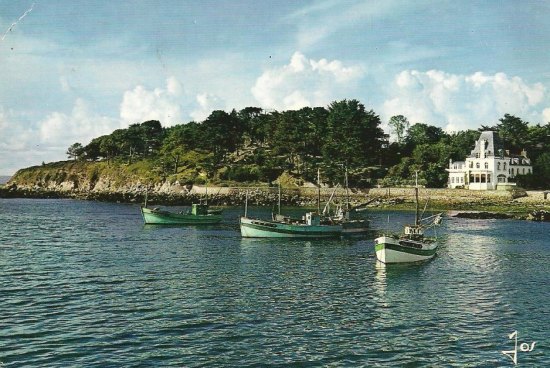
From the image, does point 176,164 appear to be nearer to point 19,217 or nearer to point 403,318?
point 19,217

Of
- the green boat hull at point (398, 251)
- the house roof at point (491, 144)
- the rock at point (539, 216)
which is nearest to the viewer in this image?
the green boat hull at point (398, 251)

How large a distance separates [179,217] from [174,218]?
92cm

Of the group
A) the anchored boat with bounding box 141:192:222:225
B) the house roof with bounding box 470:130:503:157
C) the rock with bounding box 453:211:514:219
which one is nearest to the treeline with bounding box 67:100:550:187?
the house roof with bounding box 470:130:503:157

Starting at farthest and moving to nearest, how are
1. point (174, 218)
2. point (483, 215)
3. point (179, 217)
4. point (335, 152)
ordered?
point (335, 152)
point (483, 215)
point (179, 217)
point (174, 218)

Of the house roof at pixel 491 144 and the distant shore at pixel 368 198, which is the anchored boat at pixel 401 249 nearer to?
the distant shore at pixel 368 198

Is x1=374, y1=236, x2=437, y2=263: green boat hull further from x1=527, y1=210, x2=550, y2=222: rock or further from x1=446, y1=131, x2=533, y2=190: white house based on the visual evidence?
x1=446, y1=131, x2=533, y2=190: white house

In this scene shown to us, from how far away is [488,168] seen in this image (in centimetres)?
14275

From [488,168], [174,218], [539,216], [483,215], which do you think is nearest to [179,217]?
[174,218]

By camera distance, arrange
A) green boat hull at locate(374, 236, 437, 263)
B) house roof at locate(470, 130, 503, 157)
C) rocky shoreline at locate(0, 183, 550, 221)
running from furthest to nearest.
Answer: house roof at locate(470, 130, 503, 157)
rocky shoreline at locate(0, 183, 550, 221)
green boat hull at locate(374, 236, 437, 263)

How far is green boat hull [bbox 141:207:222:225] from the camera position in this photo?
9544 centimetres

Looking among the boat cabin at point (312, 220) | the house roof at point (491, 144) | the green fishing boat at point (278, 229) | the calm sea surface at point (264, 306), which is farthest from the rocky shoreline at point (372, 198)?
the calm sea surface at point (264, 306)

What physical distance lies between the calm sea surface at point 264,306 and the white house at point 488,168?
258 ft

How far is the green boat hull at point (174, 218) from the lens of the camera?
→ 95.4 m

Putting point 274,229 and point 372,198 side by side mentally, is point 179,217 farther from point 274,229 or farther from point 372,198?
point 372,198
